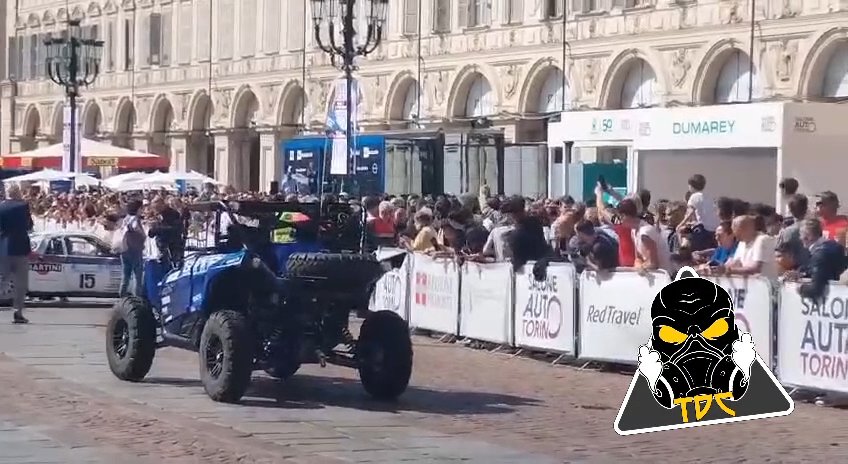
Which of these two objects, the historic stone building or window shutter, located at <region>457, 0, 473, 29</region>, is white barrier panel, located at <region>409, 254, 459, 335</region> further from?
window shutter, located at <region>457, 0, 473, 29</region>

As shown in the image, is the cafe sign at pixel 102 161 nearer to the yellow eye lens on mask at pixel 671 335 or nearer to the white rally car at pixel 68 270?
the white rally car at pixel 68 270

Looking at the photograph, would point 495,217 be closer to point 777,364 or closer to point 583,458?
point 777,364

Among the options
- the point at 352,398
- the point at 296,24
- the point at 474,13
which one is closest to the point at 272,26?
the point at 296,24

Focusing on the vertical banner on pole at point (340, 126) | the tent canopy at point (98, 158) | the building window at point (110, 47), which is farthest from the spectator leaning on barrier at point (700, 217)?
the building window at point (110, 47)

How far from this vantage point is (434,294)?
A: 20.1 metres

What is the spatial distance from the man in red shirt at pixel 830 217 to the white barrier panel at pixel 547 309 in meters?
2.69

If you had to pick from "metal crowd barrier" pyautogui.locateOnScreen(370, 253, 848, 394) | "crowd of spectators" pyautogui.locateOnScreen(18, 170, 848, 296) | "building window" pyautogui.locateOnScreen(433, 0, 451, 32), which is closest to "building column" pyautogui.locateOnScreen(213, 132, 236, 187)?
"building window" pyautogui.locateOnScreen(433, 0, 451, 32)

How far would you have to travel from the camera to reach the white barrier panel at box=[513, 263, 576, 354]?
55.6 ft

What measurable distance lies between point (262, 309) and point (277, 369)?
58 centimetres

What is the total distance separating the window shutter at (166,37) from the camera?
202 feet

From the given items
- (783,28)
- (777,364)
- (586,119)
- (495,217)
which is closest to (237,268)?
(777,364)

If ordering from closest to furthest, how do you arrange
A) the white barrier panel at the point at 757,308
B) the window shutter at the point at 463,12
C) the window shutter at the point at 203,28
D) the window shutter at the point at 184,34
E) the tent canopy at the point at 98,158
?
the white barrier panel at the point at 757,308 < the tent canopy at the point at 98,158 < the window shutter at the point at 463,12 < the window shutter at the point at 203,28 < the window shutter at the point at 184,34

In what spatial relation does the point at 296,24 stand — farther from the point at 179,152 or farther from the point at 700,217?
the point at 700,217

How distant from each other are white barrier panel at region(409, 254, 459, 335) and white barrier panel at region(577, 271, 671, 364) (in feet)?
9.91
